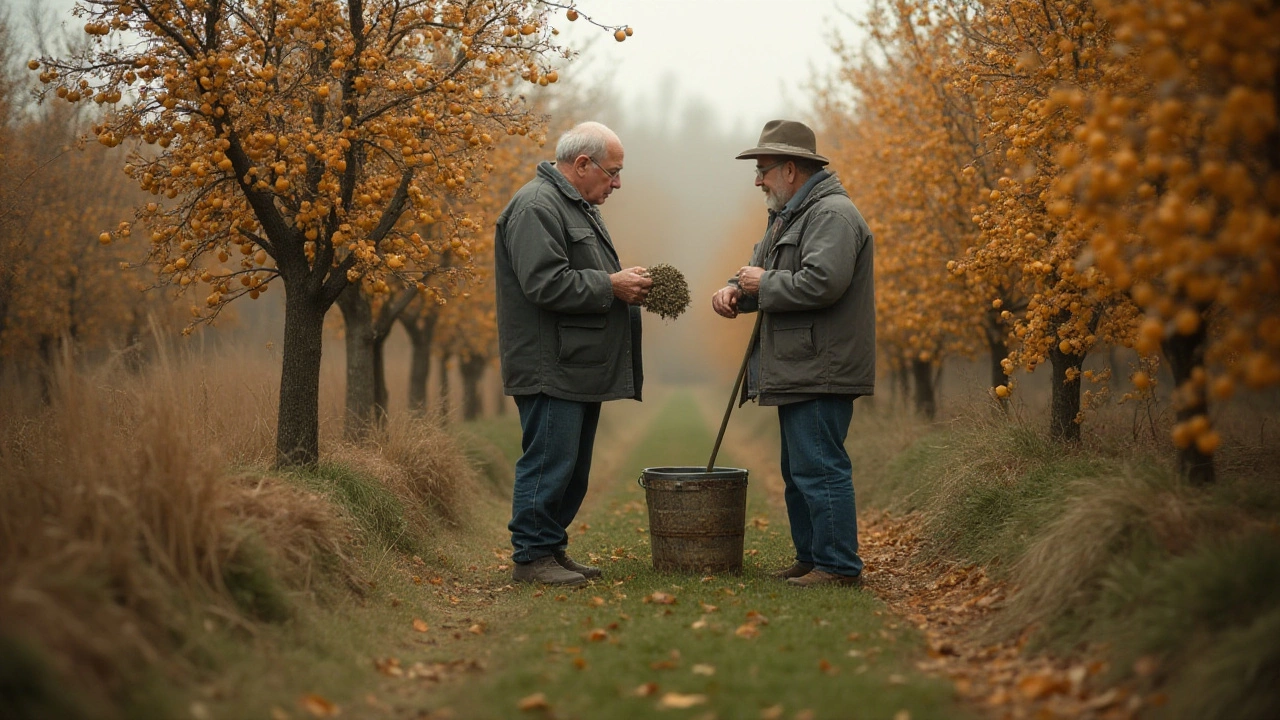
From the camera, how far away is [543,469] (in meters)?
6.21

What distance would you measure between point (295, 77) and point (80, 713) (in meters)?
4.57

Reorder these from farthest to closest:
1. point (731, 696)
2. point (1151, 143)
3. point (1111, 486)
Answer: point (1111, 486), point (731, 696), point (1151, 143)

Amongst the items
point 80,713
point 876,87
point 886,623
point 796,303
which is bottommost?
point 886,623

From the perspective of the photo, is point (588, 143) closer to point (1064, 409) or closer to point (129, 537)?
point (129, 537)

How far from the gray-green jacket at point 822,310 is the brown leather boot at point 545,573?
1.55m

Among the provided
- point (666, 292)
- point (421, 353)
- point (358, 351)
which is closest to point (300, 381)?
point (666, 292)

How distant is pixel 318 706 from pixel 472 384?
13.4 metres

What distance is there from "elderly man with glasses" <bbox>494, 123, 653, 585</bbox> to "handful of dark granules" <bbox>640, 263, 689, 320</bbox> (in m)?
0.13

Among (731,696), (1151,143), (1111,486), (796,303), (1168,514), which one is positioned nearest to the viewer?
(1151,143)

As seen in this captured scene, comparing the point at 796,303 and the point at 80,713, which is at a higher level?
the point at 796,303

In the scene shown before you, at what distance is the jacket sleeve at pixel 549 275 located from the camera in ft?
19.4

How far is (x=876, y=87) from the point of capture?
11.9m

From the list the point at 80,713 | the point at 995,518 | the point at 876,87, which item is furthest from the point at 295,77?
the point at 876,87

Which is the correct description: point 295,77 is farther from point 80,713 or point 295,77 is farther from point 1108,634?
point 1108,634
